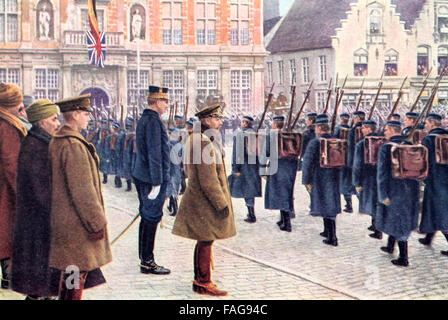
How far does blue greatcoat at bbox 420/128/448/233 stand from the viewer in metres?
6.87

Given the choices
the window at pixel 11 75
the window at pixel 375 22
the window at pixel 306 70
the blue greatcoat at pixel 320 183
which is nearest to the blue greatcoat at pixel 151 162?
the blue greatcoat at pixel 320 183

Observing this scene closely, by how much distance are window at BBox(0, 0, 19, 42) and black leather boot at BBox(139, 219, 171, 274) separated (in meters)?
20.0

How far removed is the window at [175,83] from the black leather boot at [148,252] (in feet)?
62.4

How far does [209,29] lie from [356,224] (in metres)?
17.4

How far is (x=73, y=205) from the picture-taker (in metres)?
4.05

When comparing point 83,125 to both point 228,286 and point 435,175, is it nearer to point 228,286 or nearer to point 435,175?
point 228,286

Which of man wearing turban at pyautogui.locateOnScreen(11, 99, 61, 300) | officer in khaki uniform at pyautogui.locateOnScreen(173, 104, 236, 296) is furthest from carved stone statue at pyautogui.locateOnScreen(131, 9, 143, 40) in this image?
man wearing turban at pyautogui.locateOnScreen(11, 99, 61, 300)

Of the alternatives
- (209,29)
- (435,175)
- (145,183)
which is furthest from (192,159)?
(209,29)

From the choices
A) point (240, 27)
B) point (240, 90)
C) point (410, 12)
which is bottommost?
point (240, 90)

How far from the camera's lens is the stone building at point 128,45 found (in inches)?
920

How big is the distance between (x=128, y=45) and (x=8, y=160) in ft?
63.3

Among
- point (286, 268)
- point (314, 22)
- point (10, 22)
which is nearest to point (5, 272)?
point (286, 268)

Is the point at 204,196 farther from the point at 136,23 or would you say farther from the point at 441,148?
the point at 136,23

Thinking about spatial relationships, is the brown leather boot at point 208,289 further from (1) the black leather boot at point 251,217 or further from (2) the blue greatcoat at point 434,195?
(1) the black leather boot at point 251,217
